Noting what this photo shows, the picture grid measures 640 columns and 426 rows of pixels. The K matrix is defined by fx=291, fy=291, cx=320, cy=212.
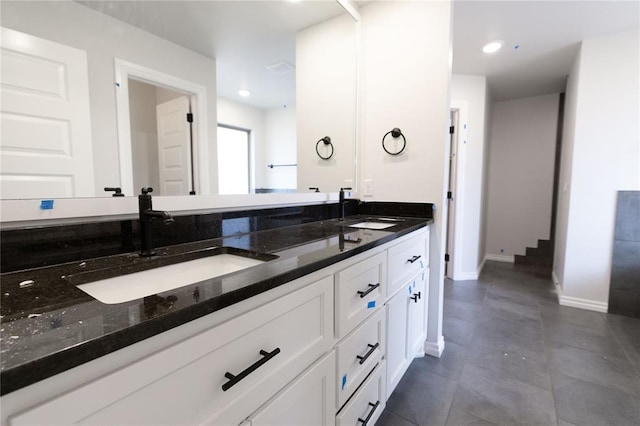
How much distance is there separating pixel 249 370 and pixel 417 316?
4.50 feet

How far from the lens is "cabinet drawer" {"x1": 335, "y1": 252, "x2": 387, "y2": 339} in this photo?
3.24ft

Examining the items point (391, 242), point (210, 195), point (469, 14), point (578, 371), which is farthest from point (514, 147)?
point (210, 195)

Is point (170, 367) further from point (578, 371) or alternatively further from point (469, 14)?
point (469, 14)

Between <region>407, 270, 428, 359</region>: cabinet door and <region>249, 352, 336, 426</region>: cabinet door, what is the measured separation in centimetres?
80

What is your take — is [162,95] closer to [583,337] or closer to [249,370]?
[249,370]

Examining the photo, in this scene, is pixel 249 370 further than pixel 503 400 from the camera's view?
No

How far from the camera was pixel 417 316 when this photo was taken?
69.6 inches

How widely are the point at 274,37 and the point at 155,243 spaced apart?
1327mm

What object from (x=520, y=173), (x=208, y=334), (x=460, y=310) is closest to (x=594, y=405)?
(x=460, y=310)

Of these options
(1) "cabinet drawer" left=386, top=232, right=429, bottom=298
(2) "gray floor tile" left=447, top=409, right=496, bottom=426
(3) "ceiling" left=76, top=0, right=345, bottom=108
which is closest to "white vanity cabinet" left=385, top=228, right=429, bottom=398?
(1) "cabinet drawer" left=386, top=232, right=429, bottom=298

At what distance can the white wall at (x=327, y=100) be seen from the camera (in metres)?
1.90

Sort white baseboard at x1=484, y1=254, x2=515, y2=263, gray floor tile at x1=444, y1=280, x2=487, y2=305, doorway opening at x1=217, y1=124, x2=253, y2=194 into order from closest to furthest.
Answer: doorway opening at x1=217, y1=124, x2=253, y2=194 → gray floor tile at x1=444, y1=280, x2=487, y2=305 → white baseboard at x1=484, y1=254, x2=515, y2=263

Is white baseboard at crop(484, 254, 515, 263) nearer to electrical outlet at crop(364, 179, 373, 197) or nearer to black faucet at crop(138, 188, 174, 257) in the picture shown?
electrical outlet at crop(364, 179, 373, 197)

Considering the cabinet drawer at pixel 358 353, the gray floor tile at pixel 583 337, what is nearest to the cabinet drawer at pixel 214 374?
the cabinet drawer at pixel 358 353
